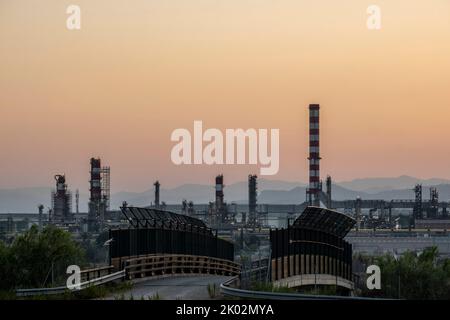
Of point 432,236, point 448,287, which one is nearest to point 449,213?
point 432,236

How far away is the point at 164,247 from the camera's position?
128 ft

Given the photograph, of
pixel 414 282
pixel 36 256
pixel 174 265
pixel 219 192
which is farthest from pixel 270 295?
pixel 219 192

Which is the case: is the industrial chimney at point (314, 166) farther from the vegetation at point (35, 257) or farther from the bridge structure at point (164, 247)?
the bridge structure at point (164, 247)

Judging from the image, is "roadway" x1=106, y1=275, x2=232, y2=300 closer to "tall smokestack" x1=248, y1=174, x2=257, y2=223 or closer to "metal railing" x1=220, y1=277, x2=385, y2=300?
"metal railing" x1=220, y1=277, x2=385, y2=300

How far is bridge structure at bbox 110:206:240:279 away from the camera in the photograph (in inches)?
1337

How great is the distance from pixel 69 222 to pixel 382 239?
49.8m

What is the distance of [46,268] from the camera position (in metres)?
48.4

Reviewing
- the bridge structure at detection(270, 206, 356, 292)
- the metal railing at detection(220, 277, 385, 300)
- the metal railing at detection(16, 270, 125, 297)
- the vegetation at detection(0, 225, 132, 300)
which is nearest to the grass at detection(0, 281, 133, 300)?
the metal railing at detection(16, 270, 125, 297)

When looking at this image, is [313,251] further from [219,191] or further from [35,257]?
[219,191]

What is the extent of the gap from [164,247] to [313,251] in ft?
33.9

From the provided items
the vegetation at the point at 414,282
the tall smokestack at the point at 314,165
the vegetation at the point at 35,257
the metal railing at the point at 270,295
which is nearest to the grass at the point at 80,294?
the metal railing at the point at 270,295

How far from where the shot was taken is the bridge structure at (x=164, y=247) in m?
34.0

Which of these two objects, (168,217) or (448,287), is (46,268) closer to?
(168,217)
